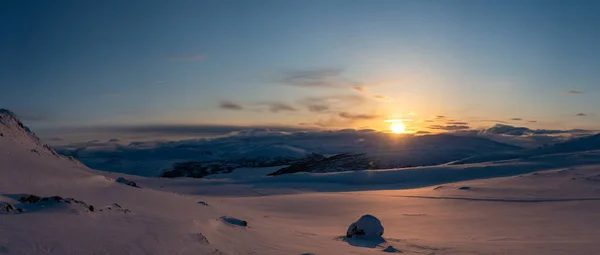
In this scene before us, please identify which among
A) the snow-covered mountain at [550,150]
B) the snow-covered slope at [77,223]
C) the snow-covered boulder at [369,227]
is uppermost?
the snow-covered mountain at [550,150]

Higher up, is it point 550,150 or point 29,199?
point 550,150

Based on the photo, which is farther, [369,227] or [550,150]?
[550,150]

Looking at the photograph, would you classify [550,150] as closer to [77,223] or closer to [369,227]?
[369,227]

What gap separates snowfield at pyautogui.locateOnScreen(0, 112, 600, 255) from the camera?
321 inches

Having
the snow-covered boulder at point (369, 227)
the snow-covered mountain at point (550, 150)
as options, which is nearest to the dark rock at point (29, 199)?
the snow-covered boulder at point (369, 227)

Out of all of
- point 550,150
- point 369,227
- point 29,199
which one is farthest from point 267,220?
point 550,150

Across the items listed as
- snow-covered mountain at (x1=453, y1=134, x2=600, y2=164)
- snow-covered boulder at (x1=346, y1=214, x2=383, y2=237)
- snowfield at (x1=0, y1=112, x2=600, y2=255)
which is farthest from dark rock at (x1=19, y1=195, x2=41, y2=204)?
snow-covered mountain at (x1=453, y1=134, x2=600, y2=164)

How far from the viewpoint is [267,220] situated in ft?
59.5

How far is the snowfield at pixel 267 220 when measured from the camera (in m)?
8.15

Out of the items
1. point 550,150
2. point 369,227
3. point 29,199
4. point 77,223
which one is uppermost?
point 550,150

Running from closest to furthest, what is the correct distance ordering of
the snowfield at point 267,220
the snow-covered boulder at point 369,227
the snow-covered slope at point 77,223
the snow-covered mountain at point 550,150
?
the snow-covered slope at point 77,223
the snowfield at point 267,220
the snow-covered boulder at point 369,227
the snow-covered mountain at point 550,150

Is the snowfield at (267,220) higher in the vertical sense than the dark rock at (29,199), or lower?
lower

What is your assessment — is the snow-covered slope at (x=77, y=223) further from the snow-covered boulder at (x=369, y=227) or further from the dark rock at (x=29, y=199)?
the snow-covered boulder at (x=369, y=227)

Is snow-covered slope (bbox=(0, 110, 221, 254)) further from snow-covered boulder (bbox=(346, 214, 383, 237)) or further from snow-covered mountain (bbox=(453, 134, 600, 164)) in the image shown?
snow-covered mountain (bbox=(453, 134, 600, 164))
